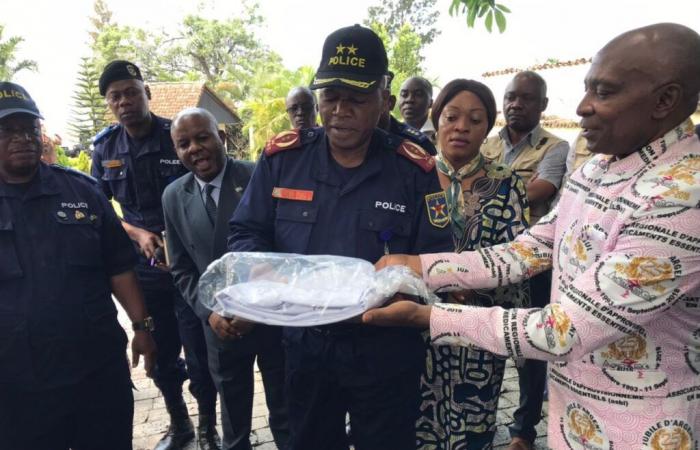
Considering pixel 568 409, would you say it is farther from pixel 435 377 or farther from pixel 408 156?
pixel 408 156

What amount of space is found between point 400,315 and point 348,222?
46cm

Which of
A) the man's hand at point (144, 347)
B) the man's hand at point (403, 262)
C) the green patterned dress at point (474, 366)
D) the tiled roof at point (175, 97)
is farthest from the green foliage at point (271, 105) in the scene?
the man's hand at point (403, 262)

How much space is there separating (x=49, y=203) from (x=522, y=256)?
202 centimetres

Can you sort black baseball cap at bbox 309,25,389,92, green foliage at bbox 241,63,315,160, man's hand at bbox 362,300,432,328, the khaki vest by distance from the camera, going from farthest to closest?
green foliage at bbox 241,63,315,160 → the khaki vest → black baseball cap at bbox 309,25,389,92 → man's hand at bbox 362,300,432,328

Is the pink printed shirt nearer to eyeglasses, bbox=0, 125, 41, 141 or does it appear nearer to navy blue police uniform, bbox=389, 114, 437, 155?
navy blue police uniform, bbox=389, 114, 437, 155

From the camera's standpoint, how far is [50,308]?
187 cm

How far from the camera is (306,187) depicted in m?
1.80

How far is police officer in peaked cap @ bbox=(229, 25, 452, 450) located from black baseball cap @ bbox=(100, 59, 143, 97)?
1769 mm

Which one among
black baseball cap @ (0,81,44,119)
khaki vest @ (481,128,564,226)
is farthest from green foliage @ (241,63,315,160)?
black baseball cap @ (0,81,44,119)

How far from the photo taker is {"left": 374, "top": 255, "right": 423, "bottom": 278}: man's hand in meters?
1.65

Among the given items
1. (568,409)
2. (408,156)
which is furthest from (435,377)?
(408,156)

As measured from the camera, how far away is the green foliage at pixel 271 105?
1652 centimetres

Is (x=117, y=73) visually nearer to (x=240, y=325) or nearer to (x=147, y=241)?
(x=147, y=241)

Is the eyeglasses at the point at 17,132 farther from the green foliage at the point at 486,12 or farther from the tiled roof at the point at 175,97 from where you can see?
the tiled roof at the point at 175,97
